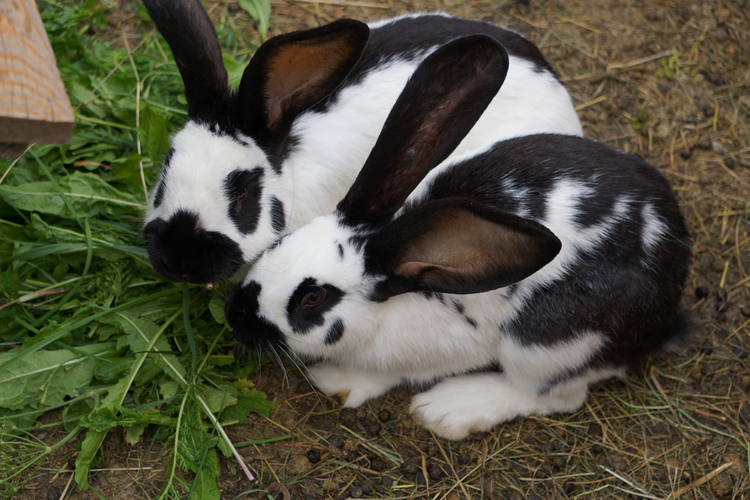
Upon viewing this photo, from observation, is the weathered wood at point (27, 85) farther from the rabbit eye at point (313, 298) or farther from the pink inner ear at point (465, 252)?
the pink inner ear at point (465, 252)

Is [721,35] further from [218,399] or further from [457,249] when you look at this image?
[218,399]

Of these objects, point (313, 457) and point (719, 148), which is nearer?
point (313, 457)

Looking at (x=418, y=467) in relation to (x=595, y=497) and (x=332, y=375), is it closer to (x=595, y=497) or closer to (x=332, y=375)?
(x=332, y=375)

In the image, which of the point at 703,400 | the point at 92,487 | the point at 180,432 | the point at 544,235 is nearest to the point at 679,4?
the point at 703,400

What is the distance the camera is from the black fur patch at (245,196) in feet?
8.43

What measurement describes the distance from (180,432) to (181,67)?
5.14 ft

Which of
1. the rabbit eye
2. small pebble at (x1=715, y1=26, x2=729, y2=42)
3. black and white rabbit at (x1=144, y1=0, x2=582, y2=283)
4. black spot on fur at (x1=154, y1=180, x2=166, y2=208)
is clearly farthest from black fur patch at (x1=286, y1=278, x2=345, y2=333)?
small pebble at (x1=715, y1=26, x2=729, y2=42)

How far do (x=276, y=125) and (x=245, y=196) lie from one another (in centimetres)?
35

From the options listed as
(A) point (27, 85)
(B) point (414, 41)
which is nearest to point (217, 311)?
(A) point (27, 85)

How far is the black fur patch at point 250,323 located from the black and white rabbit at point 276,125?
17 cm

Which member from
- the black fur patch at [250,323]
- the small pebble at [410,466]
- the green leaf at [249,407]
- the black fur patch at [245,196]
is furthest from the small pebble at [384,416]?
the black fur patch at [245,196]

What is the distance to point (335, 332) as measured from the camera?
2.49 metres

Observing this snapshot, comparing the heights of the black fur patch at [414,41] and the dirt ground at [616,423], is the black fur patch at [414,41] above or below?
above

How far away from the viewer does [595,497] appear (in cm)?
278
